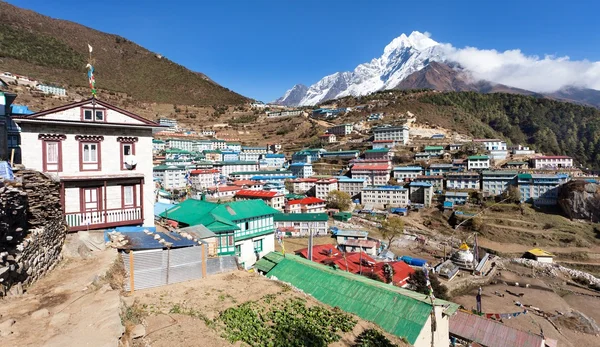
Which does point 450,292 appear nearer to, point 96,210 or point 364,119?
point 96,210

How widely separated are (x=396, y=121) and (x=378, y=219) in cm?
6553

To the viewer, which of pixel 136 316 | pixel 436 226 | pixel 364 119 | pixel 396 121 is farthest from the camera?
pixel 364 119

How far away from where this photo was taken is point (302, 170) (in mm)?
85750

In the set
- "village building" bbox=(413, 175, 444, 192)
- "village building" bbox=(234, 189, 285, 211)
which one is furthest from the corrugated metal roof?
"village building" bbox=(413, 175, 444, 192)

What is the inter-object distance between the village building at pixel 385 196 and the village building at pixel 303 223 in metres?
23.7

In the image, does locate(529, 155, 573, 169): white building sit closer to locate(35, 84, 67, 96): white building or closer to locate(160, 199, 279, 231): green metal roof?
locate(160, 199, 279, 231): green metal roof

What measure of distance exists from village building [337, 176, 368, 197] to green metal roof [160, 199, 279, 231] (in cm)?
5201

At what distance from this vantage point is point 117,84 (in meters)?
134

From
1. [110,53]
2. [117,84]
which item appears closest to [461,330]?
[117,84]

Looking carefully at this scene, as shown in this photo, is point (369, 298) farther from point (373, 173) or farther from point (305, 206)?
point (373, 173)

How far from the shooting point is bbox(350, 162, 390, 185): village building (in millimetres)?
78250

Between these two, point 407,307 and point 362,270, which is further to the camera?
point 362,270

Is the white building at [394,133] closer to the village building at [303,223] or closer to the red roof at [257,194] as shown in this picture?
the red roof at [257,194]

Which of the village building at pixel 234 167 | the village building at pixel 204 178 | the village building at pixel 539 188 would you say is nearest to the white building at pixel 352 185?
the village building at pixel 234 167
